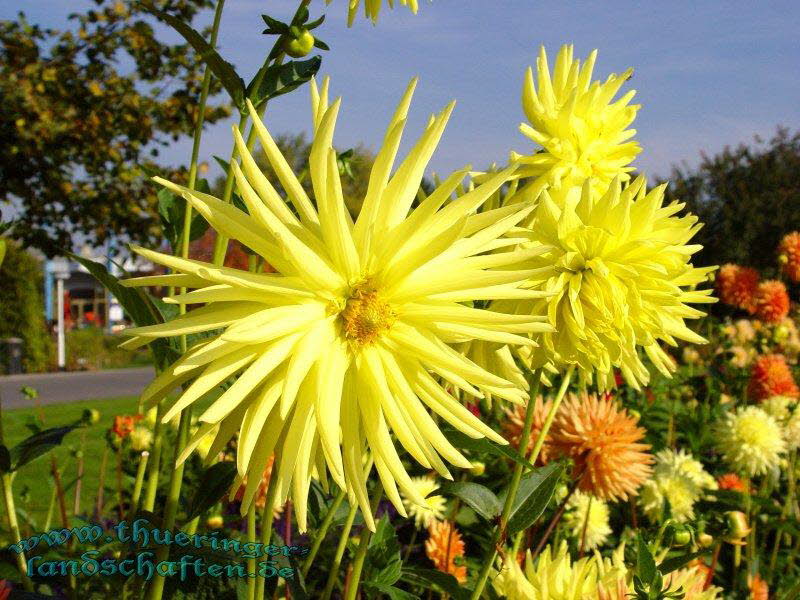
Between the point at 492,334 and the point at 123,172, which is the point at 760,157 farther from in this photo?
the point at 492,334

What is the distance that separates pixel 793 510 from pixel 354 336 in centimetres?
292

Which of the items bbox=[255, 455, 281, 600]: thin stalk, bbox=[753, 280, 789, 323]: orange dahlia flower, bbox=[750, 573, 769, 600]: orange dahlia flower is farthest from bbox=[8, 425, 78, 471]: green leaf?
bbox=[753, 280, 789, 323]: orange dahlia flower

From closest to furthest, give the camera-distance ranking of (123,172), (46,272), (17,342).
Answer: (123,172)
(17,342)
(46,272)

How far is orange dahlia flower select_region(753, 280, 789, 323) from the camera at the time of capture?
4332 mm

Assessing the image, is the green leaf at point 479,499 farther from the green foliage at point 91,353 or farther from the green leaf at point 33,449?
the green foliage at point 91,353

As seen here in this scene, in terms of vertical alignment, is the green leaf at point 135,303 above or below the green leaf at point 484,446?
above

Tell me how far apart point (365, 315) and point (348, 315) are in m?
0.03

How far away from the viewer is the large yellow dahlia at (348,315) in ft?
2.76

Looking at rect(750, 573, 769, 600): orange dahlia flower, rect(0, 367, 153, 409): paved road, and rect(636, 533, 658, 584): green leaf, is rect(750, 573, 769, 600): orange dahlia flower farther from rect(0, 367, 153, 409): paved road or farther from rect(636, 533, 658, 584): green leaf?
rect(0, 367, 153, 409): paved road

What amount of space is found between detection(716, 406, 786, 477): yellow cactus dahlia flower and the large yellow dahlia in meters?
2.27

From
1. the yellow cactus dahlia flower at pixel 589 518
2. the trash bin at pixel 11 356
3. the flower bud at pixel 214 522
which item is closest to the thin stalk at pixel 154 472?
the flower bud at pixel 214 522

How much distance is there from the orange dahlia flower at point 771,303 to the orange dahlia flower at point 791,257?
0.41ft

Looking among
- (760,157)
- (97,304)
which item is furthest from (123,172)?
(97,304)

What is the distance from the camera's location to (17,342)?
19.7 m
